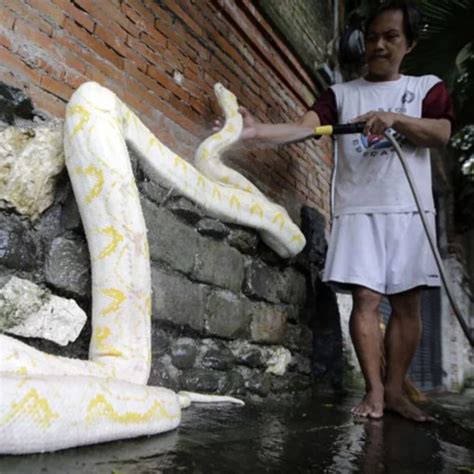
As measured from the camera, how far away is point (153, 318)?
7.58 feet

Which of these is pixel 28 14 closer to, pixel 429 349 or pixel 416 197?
pixel 416 197

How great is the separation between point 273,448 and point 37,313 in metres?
1.00

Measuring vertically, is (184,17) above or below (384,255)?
above

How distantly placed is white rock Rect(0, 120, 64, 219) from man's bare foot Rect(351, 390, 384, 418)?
1851mm

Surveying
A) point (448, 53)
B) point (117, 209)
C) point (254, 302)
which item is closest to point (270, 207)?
point (254, 302)

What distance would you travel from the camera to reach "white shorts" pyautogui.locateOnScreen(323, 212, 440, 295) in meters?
2.87

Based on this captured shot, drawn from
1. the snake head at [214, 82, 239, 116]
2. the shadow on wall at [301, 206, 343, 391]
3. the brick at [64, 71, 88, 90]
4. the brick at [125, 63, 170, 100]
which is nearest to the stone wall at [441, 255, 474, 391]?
the shadow on wall at [301, 206, 343, 391]

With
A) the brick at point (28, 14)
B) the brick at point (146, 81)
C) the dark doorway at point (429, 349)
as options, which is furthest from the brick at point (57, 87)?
the dark doorway at point (429, 349)

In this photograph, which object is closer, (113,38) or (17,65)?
(17,65)

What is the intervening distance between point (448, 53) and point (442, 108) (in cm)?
265

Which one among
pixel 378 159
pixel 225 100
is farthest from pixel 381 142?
pixel 225 100

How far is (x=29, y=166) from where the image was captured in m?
2.01

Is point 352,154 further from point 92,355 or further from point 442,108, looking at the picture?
point 92,355

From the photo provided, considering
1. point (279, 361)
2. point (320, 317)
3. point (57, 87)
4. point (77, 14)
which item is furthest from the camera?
point (320, 317)
